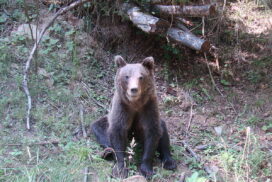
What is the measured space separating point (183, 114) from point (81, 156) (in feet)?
8.95

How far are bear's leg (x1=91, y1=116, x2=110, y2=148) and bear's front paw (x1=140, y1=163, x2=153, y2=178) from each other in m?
0.67

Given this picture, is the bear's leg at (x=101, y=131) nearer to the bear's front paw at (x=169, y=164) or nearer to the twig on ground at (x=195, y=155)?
the bear's front paw at (x=169, y=164)

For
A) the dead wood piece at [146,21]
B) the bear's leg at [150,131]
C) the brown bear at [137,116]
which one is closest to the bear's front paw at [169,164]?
the brown bear at [137,116]

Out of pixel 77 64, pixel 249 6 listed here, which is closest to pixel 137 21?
pixel 77 64

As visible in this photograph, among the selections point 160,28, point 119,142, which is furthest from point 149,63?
point 160,28

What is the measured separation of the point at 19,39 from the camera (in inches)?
286

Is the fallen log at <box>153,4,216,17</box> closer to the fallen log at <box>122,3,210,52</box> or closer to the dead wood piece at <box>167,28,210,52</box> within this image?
the fallen log at <box>122,3,210,52</box>

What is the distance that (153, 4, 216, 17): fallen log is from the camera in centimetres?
637

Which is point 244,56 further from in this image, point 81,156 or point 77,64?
point 81,156

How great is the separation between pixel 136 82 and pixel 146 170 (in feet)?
4.13

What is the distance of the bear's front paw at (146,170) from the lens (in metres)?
4.87

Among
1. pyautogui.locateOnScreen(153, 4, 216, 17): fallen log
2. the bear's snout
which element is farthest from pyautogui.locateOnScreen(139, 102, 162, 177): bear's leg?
pyautogui.locateOnScreen(153, 4, 216, 17): fallen log

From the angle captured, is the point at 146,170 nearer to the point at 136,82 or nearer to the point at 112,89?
the point at 136,82

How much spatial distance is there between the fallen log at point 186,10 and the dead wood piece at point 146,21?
241 millimetres
